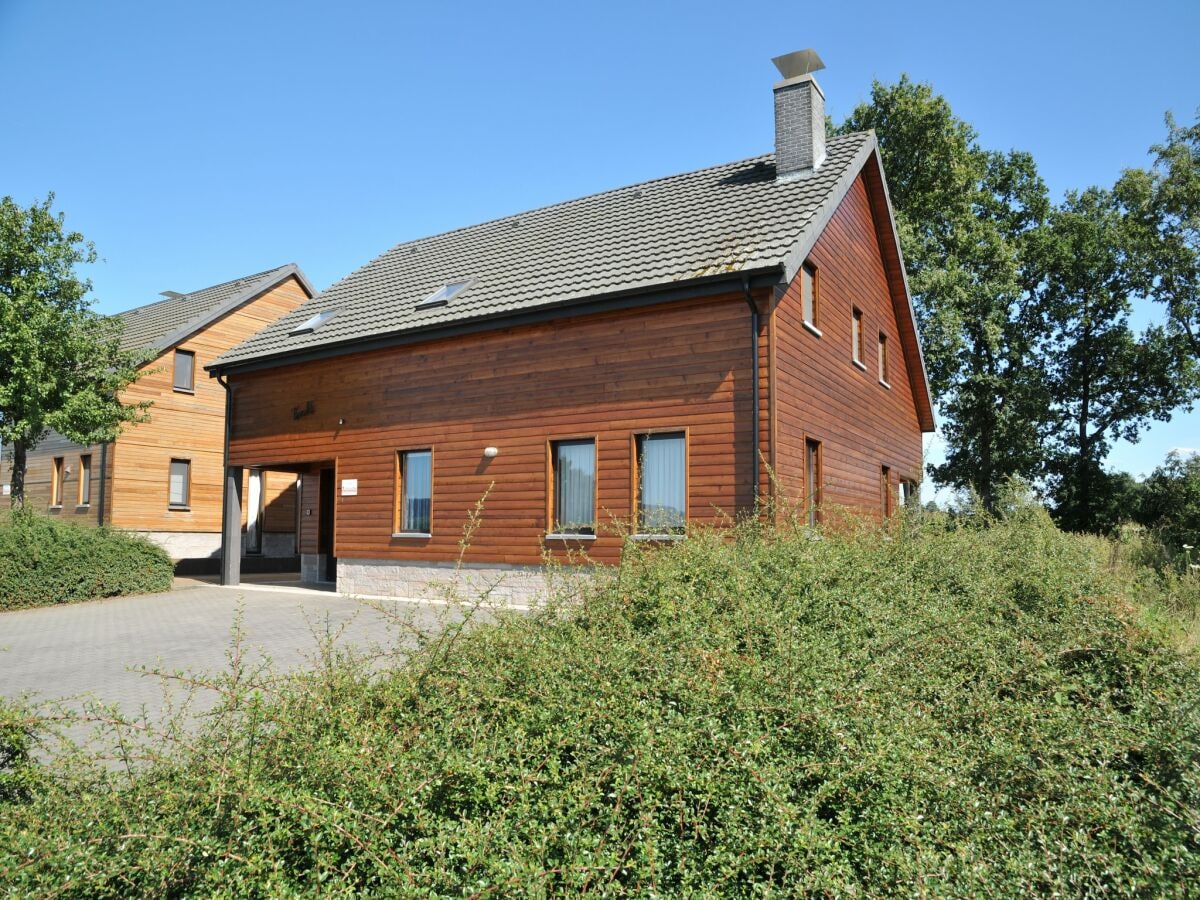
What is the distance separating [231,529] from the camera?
17.3 metres

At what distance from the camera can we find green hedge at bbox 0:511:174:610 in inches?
557

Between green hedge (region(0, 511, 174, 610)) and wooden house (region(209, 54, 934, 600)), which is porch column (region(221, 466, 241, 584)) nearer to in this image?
wooden house (region(209, 54, 934, 600))

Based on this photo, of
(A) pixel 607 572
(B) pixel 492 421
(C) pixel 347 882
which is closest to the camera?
(C) pixel 347 882

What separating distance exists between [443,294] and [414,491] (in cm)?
375

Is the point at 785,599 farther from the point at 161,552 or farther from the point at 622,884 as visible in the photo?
the point at 161,552

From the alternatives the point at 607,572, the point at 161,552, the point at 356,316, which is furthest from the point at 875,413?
the point at 161,552

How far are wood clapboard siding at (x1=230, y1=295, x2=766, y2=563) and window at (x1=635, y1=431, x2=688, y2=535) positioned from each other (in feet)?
0.63

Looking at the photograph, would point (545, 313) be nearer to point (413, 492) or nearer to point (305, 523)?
point (413, 492)

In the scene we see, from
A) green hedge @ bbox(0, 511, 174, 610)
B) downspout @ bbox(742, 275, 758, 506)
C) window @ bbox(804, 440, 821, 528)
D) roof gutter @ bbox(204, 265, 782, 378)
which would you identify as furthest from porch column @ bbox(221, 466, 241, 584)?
window @ bbox(804, 440, 821, 528)

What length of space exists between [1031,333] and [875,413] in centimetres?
1783

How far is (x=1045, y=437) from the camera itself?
3105 centimetres

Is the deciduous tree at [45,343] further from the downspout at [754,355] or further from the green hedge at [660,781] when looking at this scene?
the green hedge at [660,781]

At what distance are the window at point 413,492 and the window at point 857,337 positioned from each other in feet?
26.8

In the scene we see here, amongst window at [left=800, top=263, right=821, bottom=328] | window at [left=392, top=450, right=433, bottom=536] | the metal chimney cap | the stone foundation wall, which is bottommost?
the stone foundation wall
